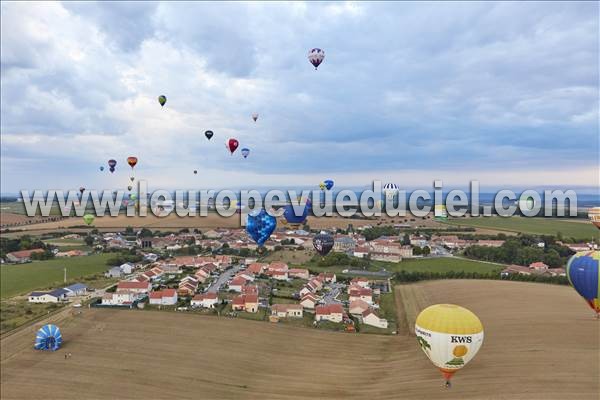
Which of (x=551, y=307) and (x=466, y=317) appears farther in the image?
(x=551, y=307)

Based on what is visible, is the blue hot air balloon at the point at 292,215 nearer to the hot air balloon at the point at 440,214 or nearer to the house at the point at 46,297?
the house at the point at 46,297

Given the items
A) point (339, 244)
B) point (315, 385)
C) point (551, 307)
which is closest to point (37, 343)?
point (315, 385)

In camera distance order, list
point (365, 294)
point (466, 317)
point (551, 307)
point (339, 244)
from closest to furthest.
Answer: point (466, 317)
point (551, 307)
point (365, 294)
point (339, 244)

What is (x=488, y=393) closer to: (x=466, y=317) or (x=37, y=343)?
(x=466, y=317)

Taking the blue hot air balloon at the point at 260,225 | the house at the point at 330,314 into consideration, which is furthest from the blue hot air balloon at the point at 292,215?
the house at the point at 330,314

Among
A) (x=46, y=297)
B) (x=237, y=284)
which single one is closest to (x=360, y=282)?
(x=237, y=284)

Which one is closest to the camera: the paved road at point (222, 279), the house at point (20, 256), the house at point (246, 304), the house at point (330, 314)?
the house at point (330, 314)

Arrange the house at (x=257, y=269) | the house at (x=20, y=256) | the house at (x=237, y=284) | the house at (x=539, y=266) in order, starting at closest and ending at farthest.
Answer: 1. the house at (x=237, y=284)
2. the house at (x=257, y=269)
3. the house at (x=539, y=266)
4. the house at (x=20, y=256)
